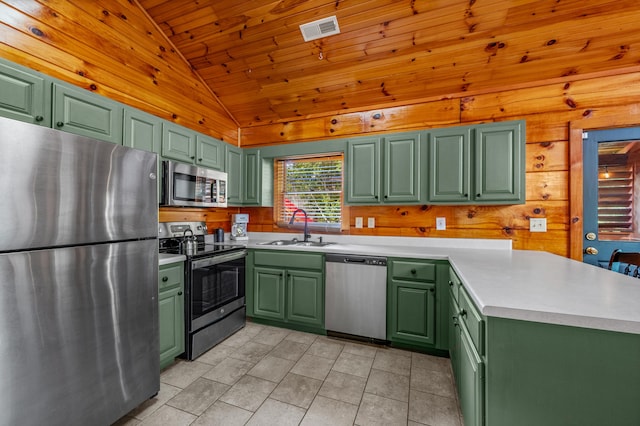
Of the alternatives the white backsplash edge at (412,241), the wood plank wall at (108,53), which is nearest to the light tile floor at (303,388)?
the white backsplash edge at (412,241)

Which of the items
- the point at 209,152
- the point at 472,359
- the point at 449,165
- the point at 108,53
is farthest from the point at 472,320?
the point at 108,53

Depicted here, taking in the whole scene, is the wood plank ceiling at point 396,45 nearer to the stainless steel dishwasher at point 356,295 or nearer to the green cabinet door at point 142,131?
Answer: the green cabinet door at point 142,131

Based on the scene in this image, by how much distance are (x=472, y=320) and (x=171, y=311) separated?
6.67 ft

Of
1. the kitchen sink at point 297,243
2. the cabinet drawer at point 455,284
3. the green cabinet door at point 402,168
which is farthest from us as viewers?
the kitchen sink at point 297,243

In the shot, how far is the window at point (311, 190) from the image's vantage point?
134 inches

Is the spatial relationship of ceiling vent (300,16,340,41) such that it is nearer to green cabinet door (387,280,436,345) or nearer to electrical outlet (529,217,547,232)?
green cabinet door (387,280,436,345)

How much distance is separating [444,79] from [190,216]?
298 centimetres

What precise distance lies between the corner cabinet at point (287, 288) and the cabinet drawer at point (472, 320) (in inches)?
55.4

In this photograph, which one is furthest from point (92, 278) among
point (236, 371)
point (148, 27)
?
point (148, 27)

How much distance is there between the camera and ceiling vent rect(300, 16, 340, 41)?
2377 millimetres

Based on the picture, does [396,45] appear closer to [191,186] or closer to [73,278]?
[191,186]

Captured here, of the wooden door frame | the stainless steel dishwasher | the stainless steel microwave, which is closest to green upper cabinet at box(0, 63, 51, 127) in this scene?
the stainless steel microwave

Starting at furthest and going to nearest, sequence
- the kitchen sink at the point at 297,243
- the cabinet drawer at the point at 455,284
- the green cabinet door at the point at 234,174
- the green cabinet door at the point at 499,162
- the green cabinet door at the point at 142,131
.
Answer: the green cabinet door at the point at 234,174, the kitchen sink at the point at 297,243, the green cabinet door at the point at 499,162, the green cabinet door at the point at 142,131, the cabinet drawer at the point at 455,284

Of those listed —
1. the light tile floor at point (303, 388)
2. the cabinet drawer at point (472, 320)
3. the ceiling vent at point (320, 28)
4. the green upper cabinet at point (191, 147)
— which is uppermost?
the ceiling vent at point (320, 28)
